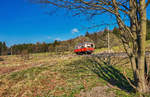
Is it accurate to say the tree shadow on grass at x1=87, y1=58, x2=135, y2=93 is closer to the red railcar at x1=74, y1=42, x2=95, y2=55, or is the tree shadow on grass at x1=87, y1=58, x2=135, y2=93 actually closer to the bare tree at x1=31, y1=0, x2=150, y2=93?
the bare tree at x1=31, y1=0, x2=150, y2=93

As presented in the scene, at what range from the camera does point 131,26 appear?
9.23 ft

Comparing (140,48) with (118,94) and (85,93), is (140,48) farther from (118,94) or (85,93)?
(85,93)

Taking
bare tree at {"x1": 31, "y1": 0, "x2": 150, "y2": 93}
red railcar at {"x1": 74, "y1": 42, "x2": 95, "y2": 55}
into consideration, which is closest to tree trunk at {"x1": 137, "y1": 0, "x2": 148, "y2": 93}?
bare tree at {"x1": 31, "y1": 0, "x2": 150, "y2": 93}

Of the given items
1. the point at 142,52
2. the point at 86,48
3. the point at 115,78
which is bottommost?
the point at 115,78

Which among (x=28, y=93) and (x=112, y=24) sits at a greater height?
(x=112, y=24)

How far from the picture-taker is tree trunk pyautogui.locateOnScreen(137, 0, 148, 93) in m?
2.44

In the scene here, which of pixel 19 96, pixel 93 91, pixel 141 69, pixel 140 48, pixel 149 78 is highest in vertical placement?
pixel 140 48

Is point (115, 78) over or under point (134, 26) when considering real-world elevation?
under

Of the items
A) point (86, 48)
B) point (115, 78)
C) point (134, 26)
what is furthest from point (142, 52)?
point (86, 48)

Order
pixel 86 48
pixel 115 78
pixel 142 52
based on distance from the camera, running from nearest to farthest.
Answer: pixel 142 52, pixel 115 78, pixel 86 48

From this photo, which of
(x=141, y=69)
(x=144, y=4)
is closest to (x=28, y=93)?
(x=141, y=69)

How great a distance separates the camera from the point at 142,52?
2568 millimetres

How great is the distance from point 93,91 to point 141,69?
5.28 ft

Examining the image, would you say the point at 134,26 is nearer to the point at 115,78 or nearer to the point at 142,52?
the point at 142,52
